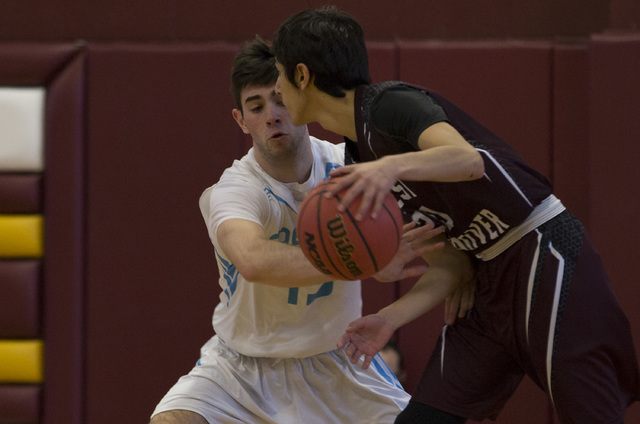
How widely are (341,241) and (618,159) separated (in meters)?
2.59

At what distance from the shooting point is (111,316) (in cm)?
456

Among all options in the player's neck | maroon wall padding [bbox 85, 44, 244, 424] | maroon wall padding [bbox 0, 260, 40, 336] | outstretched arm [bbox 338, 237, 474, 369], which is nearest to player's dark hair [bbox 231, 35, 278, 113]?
the player's neck

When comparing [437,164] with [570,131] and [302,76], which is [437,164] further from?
[570,131]

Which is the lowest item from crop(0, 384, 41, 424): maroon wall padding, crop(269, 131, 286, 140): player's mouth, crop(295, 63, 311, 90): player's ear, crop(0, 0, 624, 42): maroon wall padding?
crop(0, 384, 41, 424): maroon wall padding

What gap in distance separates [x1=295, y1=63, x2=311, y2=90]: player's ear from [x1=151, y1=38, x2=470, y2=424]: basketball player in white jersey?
1.81 ft

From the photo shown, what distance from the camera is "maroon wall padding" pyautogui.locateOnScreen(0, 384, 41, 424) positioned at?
4.54 meters

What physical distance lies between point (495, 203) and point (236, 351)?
1264 millimetres

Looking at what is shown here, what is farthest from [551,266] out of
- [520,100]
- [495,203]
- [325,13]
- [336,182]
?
[520,100]

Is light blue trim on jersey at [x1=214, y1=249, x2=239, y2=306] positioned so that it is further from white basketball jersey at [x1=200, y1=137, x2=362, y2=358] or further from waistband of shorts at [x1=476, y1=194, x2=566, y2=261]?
waistband of shorts at [x1=476, y1=194, x2=566, y2=261]

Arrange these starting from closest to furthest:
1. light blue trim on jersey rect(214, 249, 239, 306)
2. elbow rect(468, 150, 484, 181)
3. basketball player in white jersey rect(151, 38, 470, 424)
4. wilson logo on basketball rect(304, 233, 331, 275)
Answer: elbow rect(468, 150, 484, 181) → wilson logo on basketball rect(304, 233, 331, 275) → basketball player in white jersey rect(151, 38, 470, 424) → light blue trim on jersey rect(214, 249, 239, 306)

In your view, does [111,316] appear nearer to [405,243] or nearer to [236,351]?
[236,351]

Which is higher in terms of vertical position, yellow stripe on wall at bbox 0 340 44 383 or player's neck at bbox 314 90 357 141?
player's neck at bbox 314 90 357 141

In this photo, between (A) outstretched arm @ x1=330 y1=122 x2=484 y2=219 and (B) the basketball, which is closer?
(A) outstretched arm @ x1=330 y1=122 x2=484 y2=219

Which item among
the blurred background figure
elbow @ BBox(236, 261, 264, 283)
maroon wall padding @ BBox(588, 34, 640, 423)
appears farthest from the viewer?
the blurred background figure
